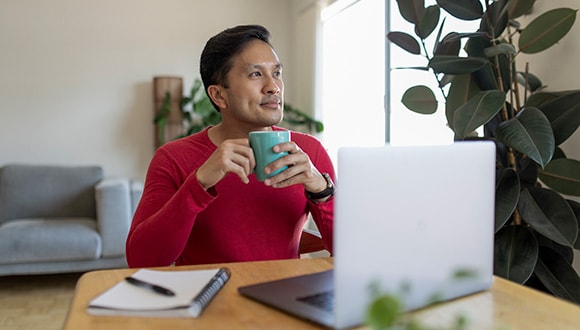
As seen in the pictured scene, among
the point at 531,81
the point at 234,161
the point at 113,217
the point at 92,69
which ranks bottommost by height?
the point at 113,217

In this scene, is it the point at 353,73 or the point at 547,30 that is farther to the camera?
the point at 353,73

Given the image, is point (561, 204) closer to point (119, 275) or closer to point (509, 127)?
point (509, 127)

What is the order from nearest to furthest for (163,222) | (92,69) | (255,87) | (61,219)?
(163,222)
(255,87)
(61,219)
(92,69)

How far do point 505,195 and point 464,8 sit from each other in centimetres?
60

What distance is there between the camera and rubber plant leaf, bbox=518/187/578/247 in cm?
133

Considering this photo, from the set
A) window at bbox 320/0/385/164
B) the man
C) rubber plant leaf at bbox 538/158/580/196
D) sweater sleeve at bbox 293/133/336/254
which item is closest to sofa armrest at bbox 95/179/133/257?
window at bbox 320/0/385/164

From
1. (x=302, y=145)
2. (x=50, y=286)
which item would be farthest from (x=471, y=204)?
(x=50, y=286)

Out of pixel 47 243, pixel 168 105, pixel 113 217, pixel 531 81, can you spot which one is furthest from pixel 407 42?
pixel 168 105

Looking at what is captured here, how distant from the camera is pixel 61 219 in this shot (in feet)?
12.9

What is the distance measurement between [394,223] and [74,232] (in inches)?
124

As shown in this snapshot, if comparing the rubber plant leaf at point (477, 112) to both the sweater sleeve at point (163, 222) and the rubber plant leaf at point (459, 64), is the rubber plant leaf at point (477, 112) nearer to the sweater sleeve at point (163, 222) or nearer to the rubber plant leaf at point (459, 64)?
the rubber plant leaf at point (459, 64)

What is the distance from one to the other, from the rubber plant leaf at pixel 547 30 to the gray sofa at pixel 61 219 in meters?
2.84

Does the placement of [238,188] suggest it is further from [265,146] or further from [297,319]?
[297,319]

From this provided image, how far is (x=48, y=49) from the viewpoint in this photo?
4.24m
